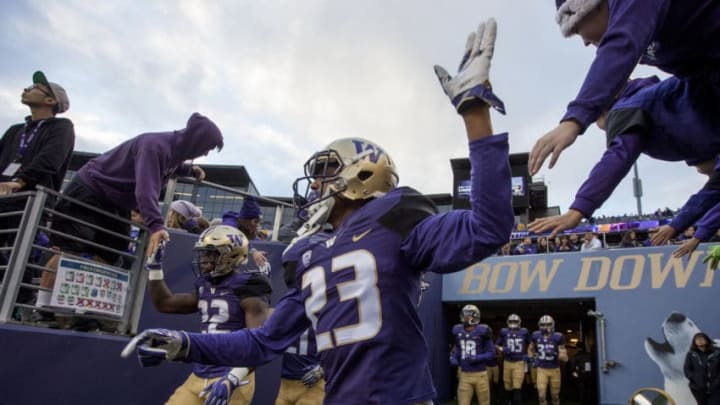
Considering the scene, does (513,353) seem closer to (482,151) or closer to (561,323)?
(561,323)

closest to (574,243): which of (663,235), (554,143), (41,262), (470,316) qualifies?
(470,316)

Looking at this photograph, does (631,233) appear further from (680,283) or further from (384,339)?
(384,339)

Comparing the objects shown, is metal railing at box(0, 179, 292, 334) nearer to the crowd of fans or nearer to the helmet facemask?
the helmet facemask

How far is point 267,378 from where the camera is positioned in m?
8.29

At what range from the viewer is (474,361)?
39.4ft

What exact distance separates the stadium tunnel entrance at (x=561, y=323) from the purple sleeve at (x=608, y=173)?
35.2ft

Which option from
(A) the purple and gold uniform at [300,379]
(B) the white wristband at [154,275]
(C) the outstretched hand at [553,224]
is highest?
(C) the outstretched hand at [553,224]

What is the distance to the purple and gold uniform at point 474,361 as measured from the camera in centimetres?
1201

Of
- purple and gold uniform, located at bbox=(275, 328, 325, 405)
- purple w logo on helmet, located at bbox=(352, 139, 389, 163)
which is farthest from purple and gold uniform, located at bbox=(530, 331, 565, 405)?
purple w logo on helmet, located at bbox=(352, 139, 389, 163)

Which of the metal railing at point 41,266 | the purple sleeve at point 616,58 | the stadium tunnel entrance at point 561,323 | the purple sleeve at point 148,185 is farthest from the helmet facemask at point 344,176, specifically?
the stadium tunnel entrance at point 561,323

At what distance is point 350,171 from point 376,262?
643 mm

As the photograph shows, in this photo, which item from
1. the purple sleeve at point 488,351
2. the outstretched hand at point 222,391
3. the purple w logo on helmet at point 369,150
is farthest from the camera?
the purple sleeve at point 488,351

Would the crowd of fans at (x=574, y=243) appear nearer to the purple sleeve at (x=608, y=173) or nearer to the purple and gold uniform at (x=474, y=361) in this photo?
the purple and gold uniform at (x=474, y=361)

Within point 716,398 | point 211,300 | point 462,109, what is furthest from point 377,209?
point 716,398
